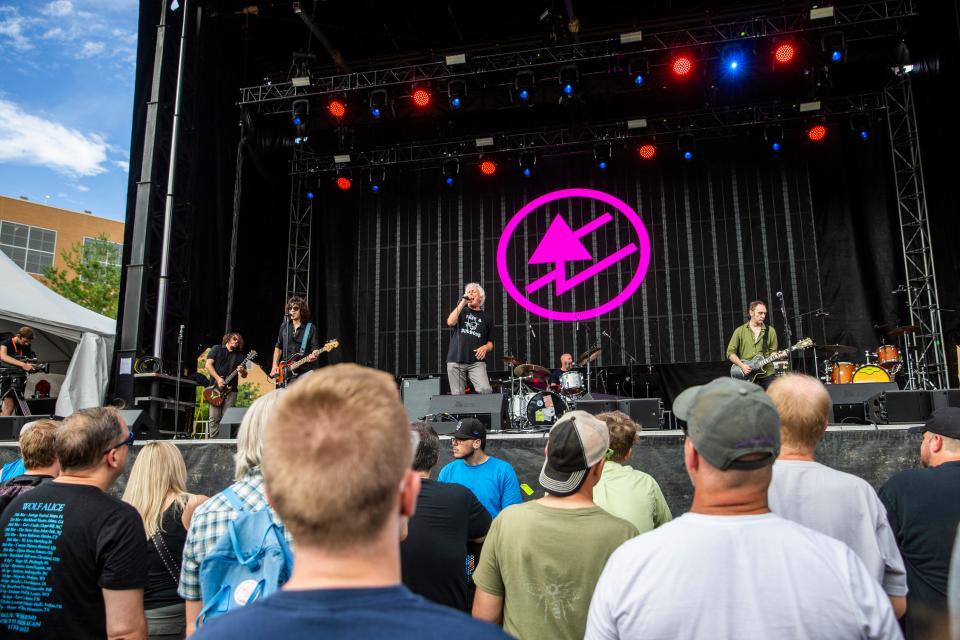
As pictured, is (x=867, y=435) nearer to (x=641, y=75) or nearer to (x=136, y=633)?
(x=136, y=633)

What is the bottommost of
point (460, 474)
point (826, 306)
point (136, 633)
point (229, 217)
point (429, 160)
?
point (136, 633)

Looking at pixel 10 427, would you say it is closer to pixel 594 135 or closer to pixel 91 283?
pixel 594 135

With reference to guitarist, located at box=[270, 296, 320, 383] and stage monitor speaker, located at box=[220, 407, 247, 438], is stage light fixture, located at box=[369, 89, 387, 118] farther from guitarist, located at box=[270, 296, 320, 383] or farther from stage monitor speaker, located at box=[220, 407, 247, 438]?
stage monitor speaker, located at box=[220, 407, 247, 438]

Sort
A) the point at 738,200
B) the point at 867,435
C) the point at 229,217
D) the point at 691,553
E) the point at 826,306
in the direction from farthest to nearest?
the point at 738,200 < the point at 826,306 < the point at 229,217 < the point at 867,435 < the point at 691,553

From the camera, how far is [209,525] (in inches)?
99.8

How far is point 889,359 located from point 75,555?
1089 cm

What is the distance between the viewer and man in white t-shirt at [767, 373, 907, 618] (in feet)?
7.65

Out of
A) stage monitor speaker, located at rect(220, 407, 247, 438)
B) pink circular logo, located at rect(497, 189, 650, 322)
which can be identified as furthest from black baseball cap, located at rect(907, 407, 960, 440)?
pink circular logo, located at rect(497, 189, 650, 322)

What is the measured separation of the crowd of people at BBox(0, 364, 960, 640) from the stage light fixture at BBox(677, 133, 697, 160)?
10.6m

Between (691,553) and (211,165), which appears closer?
(691,553)

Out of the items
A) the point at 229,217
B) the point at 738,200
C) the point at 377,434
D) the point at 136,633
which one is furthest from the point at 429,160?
the point at 377,434

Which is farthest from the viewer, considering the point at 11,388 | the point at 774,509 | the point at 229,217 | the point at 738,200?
the point at 738,200

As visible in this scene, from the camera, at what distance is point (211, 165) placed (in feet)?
39.8

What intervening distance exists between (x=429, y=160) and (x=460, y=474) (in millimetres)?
11247
